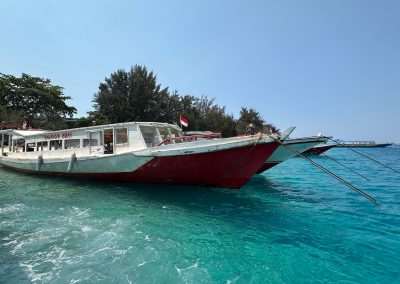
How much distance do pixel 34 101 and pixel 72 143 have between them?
24938mm

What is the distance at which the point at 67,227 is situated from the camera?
7.17 meters

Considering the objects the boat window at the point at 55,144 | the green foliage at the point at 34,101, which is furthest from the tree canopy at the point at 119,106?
the boat window at the point at 55,144

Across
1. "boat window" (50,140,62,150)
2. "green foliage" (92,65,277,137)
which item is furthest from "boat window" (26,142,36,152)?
"green foliage" (92,65,277,137)

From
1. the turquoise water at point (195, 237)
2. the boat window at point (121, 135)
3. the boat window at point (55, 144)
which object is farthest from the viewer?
the boat window at point (55, 144)

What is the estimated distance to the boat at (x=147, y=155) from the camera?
10.4 metres

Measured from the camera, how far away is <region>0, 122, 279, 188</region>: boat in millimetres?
10383

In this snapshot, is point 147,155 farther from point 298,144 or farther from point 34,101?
point 34,101

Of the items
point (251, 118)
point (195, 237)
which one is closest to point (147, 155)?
point (195, 237)

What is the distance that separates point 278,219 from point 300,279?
3.34m

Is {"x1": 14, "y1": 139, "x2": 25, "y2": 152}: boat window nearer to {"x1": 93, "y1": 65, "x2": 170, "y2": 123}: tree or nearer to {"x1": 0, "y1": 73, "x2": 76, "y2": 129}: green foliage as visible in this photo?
{"x1": 0, "y1": 73, "x2": 76, "y2": 129}: green foliage

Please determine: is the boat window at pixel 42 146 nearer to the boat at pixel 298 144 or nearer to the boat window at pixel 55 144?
the boat window at pixel 55 144

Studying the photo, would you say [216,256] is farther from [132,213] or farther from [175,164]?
[175,164]

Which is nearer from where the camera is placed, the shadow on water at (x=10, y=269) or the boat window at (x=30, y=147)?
the shadow on water at (x=10, y=269)

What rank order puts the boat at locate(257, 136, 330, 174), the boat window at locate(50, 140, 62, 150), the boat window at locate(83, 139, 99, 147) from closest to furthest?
the boat window at locate(83, 139, 99, 147) → the boat at locate(257, 136, 330, 174) → the boat window at locate(50, 140, 62, 150)
